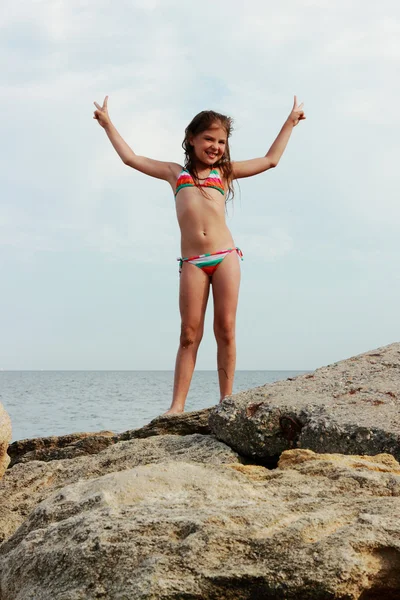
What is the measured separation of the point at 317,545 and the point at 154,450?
180 centimetres

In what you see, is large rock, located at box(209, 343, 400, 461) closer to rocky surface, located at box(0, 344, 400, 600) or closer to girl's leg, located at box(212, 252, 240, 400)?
rocky surface, located at box(0, 344, 400, 600)

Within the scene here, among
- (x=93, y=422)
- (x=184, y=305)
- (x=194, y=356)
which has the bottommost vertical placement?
(x=93, y=422)

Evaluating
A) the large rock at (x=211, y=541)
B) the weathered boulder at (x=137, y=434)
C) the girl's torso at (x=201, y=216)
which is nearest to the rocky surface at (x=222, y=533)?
the large rock at (x=211, y=541)

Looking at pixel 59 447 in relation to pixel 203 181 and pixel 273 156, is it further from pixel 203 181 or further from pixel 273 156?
pixel 273 156

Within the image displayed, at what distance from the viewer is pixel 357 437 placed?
9.94 ft

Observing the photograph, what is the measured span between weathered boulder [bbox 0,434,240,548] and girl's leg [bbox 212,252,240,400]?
4.27ft

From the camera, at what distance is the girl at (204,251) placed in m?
4.95

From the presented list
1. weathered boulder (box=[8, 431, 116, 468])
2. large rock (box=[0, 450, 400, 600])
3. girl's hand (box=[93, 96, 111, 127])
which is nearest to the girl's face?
girl's hand (box=[93, 96, 111, 127])

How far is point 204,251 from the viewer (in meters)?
4.98

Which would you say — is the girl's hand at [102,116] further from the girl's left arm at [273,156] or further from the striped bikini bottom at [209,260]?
the striped bikini bottom at [209,260]

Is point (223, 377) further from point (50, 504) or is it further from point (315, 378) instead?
point (50, 504)

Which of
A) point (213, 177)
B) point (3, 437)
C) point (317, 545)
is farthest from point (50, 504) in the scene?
point (213, 177)

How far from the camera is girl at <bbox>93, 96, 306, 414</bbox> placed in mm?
4945

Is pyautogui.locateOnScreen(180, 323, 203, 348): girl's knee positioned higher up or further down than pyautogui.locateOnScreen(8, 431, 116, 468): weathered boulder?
higher up
